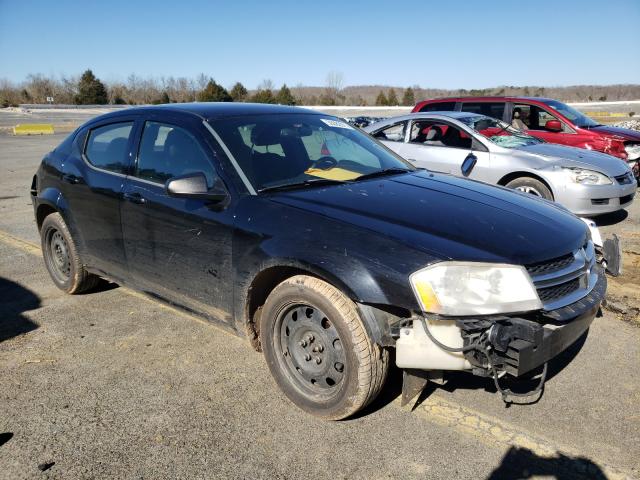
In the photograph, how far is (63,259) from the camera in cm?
480

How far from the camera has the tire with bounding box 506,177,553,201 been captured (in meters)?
6.81

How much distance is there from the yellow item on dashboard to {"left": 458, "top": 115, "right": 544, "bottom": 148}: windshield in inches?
170

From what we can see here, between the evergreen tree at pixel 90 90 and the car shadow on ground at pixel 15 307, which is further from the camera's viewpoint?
the evergreen tree at pixel 90 90

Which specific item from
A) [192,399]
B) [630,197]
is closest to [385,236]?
[192,399]

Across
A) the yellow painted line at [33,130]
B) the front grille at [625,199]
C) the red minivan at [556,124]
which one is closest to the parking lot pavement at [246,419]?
the front grille at [625,199]

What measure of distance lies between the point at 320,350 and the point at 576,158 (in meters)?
5.59

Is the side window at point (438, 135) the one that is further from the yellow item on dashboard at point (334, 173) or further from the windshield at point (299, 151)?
the yellow item on dashboard at point (334, 173)

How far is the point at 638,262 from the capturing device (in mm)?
5508

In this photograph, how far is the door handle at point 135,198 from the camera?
3.66m

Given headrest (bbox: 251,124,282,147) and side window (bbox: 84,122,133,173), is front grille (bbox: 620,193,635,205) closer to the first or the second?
headrest (bbox: 251,124,282,147)

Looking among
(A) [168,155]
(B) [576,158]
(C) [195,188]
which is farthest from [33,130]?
(C) [195,188]

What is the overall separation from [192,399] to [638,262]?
479 cm

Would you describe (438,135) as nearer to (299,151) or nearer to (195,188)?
(299,151)

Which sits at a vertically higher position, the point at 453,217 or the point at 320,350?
the point at 453,217
